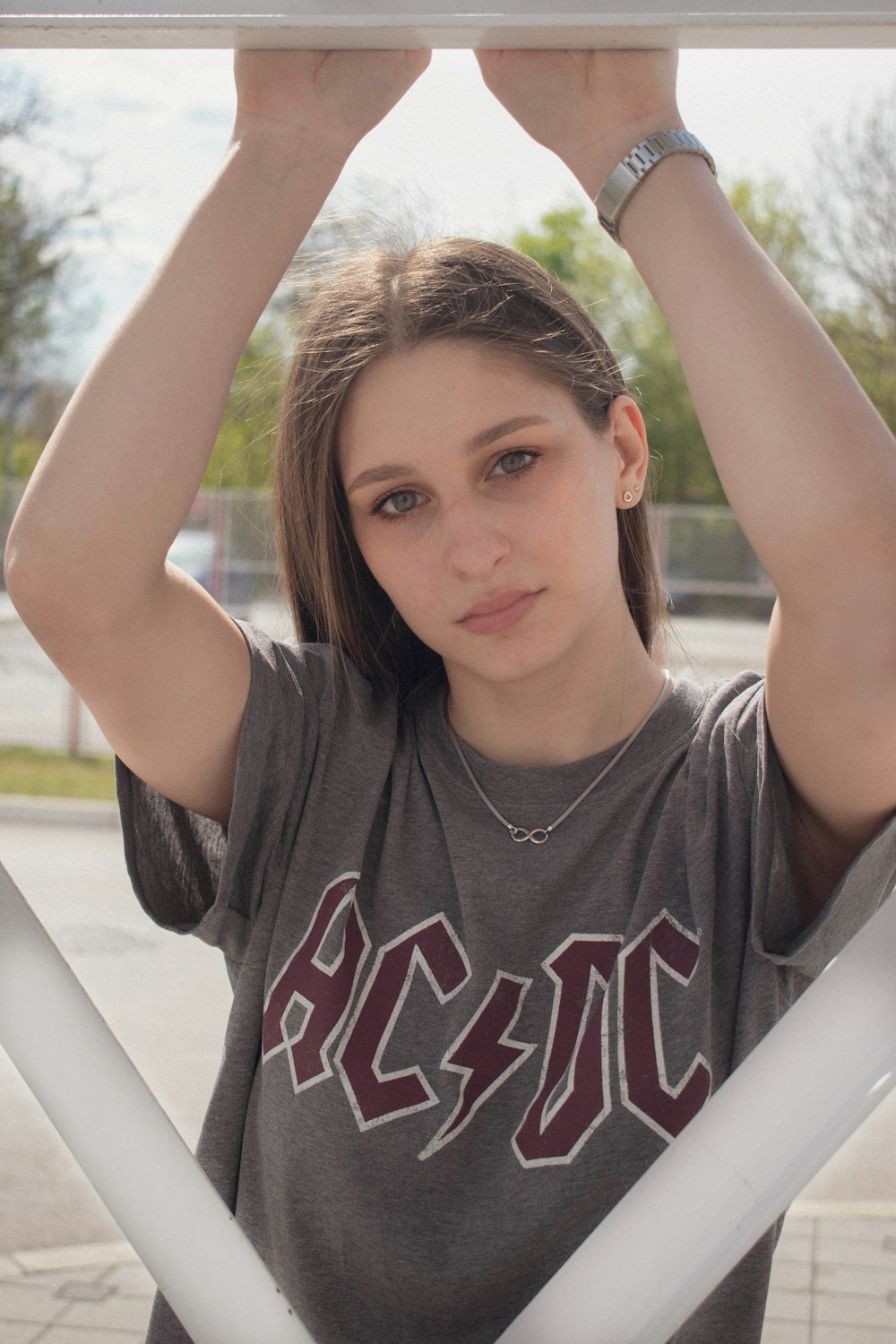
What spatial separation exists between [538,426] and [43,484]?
403 mm

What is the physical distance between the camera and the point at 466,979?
106 cm

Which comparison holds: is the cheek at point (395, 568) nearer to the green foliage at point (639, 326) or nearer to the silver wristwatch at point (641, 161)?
the silver wristwatch at point (641, 161)

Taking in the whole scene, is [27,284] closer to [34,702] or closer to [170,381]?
[34,702]

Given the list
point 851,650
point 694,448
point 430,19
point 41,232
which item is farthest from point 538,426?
point 694,448

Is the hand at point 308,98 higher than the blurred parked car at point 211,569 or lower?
higher

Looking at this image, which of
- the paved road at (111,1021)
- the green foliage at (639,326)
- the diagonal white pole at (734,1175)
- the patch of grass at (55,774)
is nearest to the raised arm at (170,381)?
the diagonal white pole at (734,1175)

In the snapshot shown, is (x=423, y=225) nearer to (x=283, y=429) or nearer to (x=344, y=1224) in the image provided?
(x=283, y=429)

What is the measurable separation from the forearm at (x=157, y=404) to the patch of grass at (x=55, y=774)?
6367 millimetres

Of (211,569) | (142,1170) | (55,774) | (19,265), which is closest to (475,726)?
(142,1170)

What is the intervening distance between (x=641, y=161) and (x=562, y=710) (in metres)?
0.47

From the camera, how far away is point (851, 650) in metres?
0.86

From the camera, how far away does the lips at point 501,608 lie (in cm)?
107

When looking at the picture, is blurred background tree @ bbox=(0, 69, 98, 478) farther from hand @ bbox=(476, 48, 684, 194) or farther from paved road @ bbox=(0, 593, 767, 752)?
hand @ bbox=(476, 48, 684, 194)

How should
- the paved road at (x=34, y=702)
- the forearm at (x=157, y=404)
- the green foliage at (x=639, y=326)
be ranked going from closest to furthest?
the forearm at (x=157, y=404) → the paved road at (x=34, y=702) → the green foliage at (x=639, y=326)
